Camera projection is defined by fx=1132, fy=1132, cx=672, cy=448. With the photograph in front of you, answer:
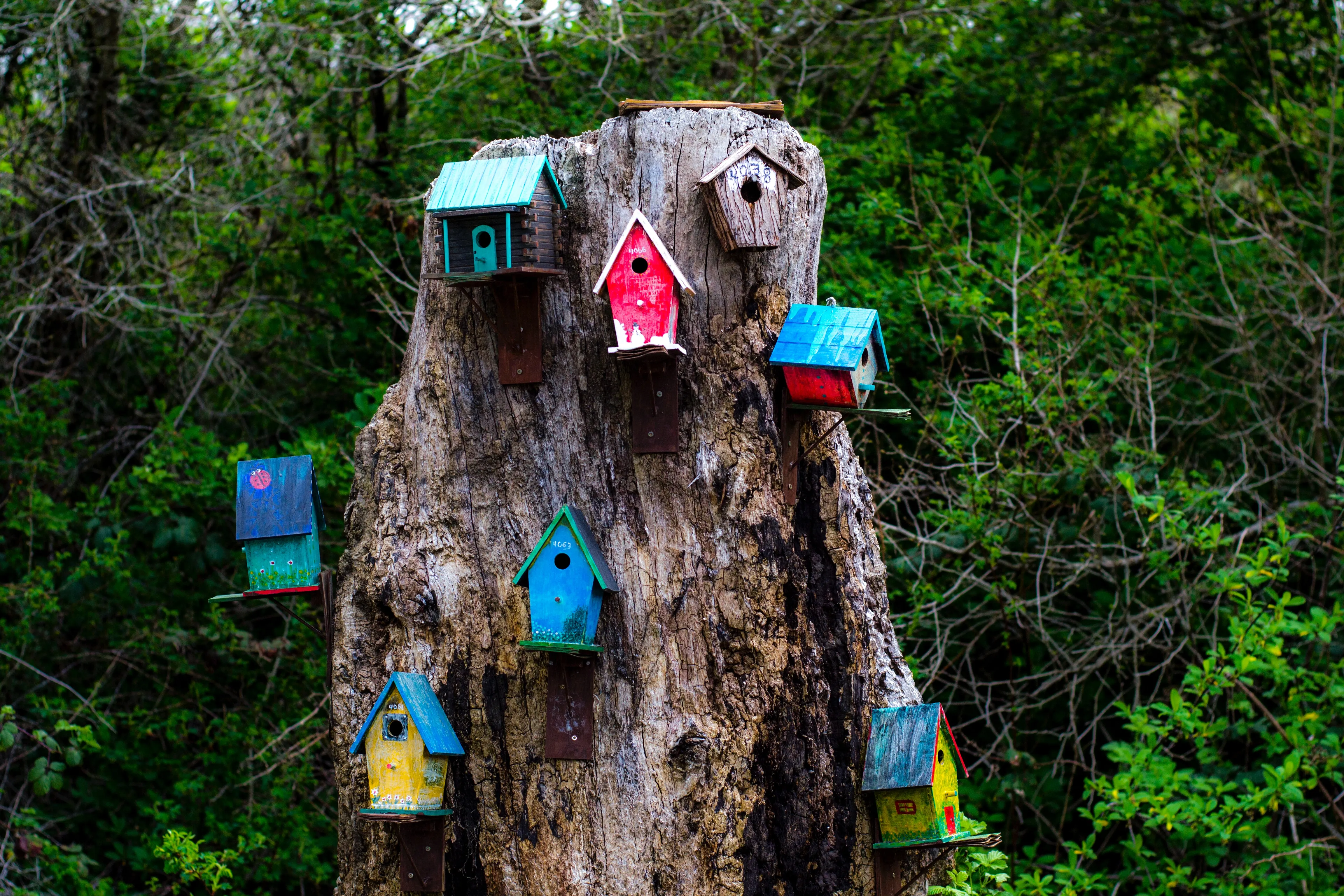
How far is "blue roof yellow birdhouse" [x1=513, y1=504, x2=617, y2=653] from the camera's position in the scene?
2.66 metres

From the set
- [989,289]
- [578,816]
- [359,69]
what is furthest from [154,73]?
[578,816]

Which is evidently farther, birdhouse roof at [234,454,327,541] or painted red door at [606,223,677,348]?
birdhouse roof at [234,454,327,541]

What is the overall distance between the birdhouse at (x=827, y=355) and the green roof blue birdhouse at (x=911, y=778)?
2.58 ft

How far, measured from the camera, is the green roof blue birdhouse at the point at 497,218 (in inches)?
105

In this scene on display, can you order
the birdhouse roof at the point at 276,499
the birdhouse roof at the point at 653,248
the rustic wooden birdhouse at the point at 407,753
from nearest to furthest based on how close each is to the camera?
the birdhouse roof at the point at 653,248 → the rustic wooden birdhouse at the point at 407,753 → the birdhouse roof at the point at 276,499

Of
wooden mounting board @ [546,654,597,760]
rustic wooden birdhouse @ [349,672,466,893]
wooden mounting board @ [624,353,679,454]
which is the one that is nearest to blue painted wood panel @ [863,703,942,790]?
wooden mounting board @ [546,654,597,760]

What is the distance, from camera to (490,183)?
8.87ft

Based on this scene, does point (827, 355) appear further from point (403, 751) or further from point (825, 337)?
point (403, 751)

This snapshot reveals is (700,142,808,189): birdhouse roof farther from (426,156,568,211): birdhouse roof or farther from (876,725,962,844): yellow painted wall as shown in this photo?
(876,725,962,844): yellow painted wall

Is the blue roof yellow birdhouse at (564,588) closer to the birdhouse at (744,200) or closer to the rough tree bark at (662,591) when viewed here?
the rough tree bark at (662,591)

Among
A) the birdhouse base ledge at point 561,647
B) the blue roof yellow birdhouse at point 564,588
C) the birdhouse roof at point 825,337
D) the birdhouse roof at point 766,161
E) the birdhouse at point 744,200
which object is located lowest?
the birdhouse base ledge at point 561,647

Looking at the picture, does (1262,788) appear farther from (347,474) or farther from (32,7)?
(32,7)

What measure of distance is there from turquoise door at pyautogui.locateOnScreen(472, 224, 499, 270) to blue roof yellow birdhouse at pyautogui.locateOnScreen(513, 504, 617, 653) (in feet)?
2.00

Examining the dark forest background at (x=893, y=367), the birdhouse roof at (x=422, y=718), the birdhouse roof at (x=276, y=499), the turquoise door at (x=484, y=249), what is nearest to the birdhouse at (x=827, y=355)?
the turquoise door at (x=484, y=249)
